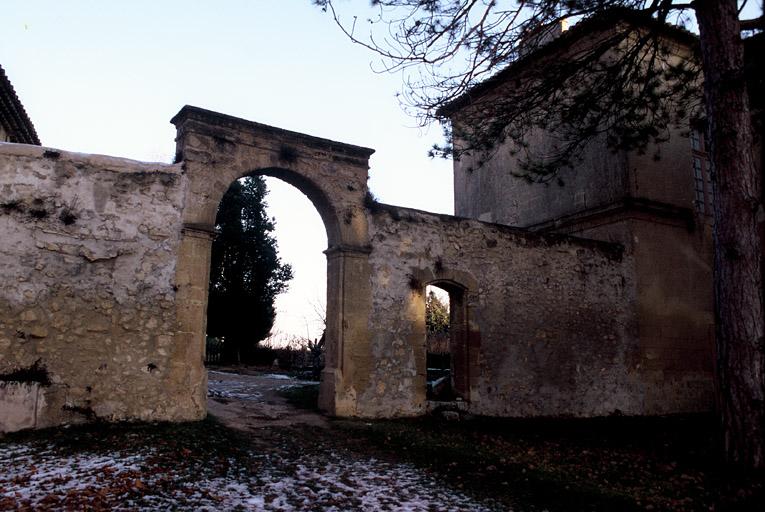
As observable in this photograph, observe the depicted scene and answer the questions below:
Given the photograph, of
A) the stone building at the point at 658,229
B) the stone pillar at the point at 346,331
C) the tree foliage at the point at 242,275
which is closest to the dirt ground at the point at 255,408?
the stone pillar at the point at 346,331

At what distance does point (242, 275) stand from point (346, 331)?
1209 centimetres

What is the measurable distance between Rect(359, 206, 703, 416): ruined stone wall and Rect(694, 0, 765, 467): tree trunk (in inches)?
140

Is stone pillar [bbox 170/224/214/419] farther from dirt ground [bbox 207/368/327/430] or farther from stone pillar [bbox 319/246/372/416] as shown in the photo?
stone pillar [bbox 319/246/372/416]

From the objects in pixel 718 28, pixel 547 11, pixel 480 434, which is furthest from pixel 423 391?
pixel 718 28

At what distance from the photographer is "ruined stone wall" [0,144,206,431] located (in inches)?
250

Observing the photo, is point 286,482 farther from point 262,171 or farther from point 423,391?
point 262,171

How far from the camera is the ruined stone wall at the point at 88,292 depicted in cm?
635

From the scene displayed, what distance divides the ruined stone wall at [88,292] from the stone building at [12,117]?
16.3ft

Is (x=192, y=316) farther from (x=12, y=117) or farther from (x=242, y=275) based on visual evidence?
(x=242, y=275)

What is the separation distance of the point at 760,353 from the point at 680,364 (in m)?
5.99

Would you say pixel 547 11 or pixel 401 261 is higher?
pixel 547 11

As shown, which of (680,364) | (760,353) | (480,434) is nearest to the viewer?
(760,353)

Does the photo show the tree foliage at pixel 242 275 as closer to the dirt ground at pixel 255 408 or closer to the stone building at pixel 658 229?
the dirt ground at pixel 255 408

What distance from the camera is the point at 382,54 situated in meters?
6.81
